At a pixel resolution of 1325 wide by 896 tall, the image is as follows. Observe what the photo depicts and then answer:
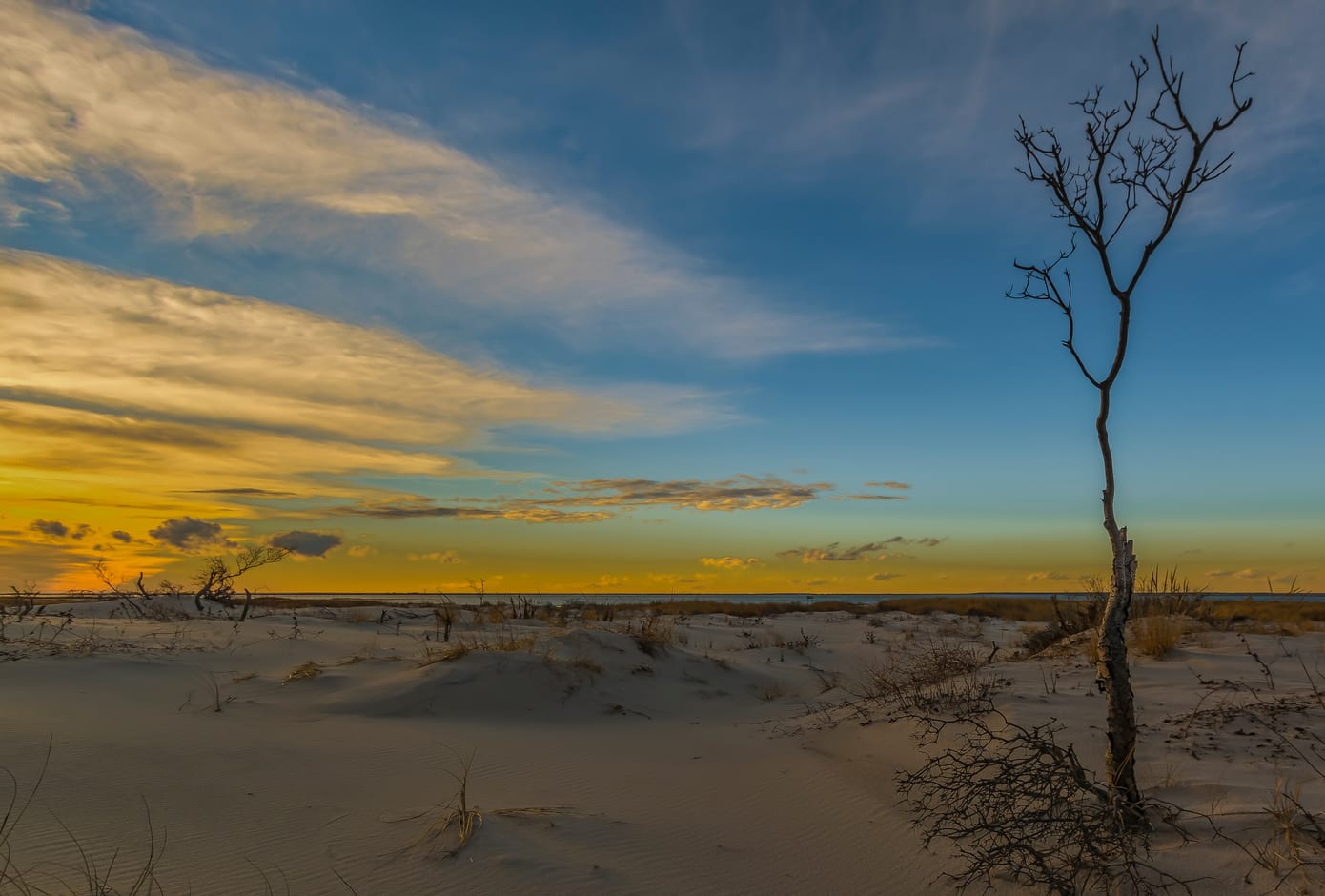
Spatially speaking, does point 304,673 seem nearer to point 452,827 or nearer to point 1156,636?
point 452,827

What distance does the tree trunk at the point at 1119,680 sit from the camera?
144 inches

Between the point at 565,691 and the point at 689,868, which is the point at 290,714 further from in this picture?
the point at 689,868

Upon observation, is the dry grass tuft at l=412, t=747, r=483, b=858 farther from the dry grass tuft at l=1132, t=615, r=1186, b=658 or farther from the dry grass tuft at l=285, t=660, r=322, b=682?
the dry grass tuft at l=1132, t=615, r=1186, b=658

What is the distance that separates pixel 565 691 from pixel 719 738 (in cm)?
215

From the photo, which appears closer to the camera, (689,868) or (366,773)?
(689,868)

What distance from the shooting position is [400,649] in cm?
1198

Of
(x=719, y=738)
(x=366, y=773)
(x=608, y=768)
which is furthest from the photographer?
(x=719, y=738)

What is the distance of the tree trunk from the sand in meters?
0.27

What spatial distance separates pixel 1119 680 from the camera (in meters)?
3.69

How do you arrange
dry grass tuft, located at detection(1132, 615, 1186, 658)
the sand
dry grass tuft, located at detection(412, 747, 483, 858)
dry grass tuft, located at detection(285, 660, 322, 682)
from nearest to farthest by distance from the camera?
1. the sand
2. dry grass tuft, located at detection(412, 747, 483, 858)
3. dry grass tuft, located at detection(285, 660, 322, 682)
4. dry grass tuft, located at detection(1132, 615, 1186, 658)

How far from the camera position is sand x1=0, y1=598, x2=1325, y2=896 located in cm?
346

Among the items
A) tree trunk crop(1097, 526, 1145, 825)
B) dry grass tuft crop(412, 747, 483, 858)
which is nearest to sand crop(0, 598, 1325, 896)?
dry grass tuft crop(412, 747, 483, 858)

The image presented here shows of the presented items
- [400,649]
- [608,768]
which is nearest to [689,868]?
[608,768]

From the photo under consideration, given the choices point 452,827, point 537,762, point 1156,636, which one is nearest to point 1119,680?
point 452,827
